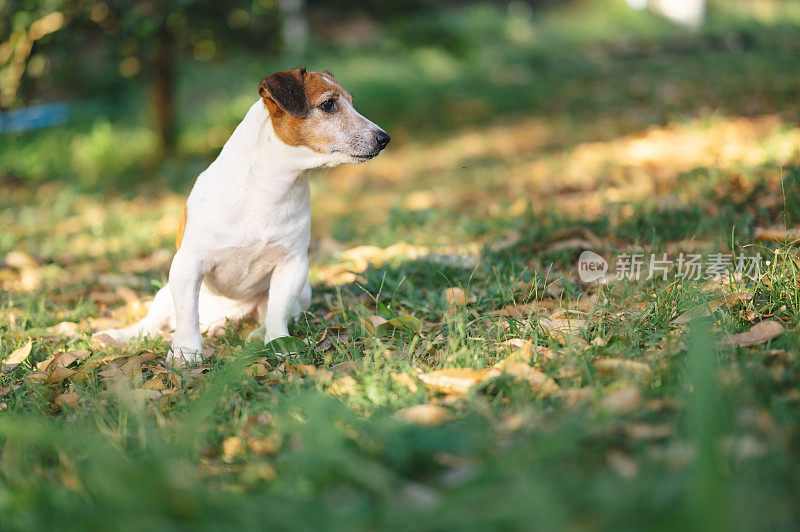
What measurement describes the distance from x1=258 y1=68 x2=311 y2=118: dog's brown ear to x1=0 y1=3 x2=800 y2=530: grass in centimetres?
81

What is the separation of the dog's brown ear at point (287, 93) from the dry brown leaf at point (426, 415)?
139 centimetres

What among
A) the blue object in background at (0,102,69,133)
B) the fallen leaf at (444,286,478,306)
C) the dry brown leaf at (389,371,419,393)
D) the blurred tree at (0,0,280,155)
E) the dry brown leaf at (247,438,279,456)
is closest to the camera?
the dry brown leaf at (247,438,279,456)

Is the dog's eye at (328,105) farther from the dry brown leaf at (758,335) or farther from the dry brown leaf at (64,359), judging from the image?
the dry brown leaf at (758,335)

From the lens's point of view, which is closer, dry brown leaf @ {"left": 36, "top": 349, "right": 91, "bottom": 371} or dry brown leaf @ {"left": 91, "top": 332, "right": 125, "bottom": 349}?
dry brown leaf @ {"left": 36, "top": 349, "right": 91, "bottom": 371}

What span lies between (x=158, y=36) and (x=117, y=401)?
18.9 feet

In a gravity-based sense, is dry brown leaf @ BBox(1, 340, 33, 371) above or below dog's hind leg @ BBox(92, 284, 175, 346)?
below

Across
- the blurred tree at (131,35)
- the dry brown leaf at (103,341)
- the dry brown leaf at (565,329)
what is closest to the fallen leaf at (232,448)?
the dry brown leaf at (565,329)

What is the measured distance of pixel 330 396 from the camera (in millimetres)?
2197

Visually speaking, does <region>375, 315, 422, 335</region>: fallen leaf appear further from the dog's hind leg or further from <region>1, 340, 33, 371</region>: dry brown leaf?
<region>1, 340, 33, 371</region>: dry brown leaf

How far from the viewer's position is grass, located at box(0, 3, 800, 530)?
4.83 ft

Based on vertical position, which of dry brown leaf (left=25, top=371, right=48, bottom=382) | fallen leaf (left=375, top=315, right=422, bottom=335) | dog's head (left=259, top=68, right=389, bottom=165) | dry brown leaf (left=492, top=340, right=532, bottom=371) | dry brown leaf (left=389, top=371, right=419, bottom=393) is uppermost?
dog's head (left=259, top=68, right=389, bottom=165)

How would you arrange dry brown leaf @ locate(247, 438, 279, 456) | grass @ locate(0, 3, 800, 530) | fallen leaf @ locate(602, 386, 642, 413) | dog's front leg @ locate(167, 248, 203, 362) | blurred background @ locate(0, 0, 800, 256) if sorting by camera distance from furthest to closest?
blurred background @ locate(0, 0, 800, 256)
dog's front leg @ locate(167, 248, 203, 362)
dry brown leaf @ locate(247, 438, 279, 456)
fallen leaf @ locate(602, 386, 642, 413)
grass @ locate(0, 3, 800, 530)

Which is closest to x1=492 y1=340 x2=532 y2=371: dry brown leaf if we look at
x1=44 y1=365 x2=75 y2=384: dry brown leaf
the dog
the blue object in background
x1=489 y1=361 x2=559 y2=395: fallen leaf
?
x1=489 y1=361 x2=559 y2=395: fallen leaf

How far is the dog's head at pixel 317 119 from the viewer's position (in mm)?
2822
